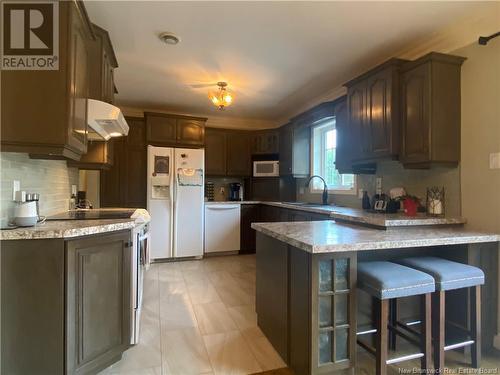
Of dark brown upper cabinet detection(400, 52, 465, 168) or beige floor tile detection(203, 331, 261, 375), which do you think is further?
dark brown upper cabinet detection(400, 52, 465, 168)

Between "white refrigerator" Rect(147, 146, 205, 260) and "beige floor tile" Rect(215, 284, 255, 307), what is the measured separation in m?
1.32

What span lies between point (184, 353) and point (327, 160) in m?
3.15

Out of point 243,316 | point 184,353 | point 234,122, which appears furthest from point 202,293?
point 234,122

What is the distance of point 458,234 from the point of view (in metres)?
1.79

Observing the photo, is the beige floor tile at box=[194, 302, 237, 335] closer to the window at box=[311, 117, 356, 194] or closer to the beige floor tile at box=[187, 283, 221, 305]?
the beige floor tile at box=[187, 283, 221, 305]

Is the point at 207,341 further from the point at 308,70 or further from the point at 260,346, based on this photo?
the point at 308,70

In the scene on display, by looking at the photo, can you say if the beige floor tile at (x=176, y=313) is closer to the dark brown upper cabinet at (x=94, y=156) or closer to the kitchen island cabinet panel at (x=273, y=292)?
the kitchen island cabinet panel at (x=273, y=292)

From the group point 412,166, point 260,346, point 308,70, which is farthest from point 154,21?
point 260,346

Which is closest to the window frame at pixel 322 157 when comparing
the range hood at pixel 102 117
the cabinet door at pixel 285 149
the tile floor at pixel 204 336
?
the cabinet door at pixel 285 149

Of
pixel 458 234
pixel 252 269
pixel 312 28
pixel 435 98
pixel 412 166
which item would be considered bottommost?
pixel 252 269

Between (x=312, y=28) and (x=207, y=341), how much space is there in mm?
2634

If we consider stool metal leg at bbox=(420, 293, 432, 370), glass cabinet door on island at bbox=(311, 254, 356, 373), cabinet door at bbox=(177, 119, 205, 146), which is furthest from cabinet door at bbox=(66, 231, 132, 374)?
cabinet door at bbox=(177, 119, 205, 146)

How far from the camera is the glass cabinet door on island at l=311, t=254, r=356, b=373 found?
1470 millimetres

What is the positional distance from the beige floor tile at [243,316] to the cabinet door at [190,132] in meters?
2.75
